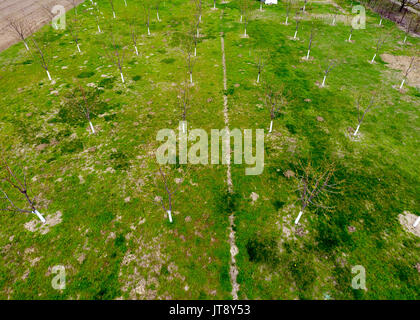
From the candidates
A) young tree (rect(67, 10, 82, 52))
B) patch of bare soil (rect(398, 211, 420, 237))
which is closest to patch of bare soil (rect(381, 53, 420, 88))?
patch of bare soil (rect(398, 211, 420, 237))

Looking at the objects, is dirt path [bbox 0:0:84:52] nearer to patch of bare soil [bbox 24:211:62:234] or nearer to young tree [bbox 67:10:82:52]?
young tree [bbox 67:10:82:52]

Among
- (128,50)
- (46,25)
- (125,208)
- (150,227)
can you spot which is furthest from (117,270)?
(46,25)

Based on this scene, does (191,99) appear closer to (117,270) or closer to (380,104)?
(117,270)

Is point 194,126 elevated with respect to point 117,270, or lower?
elevated

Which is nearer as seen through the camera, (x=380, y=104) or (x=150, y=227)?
(x=150, y=227)
